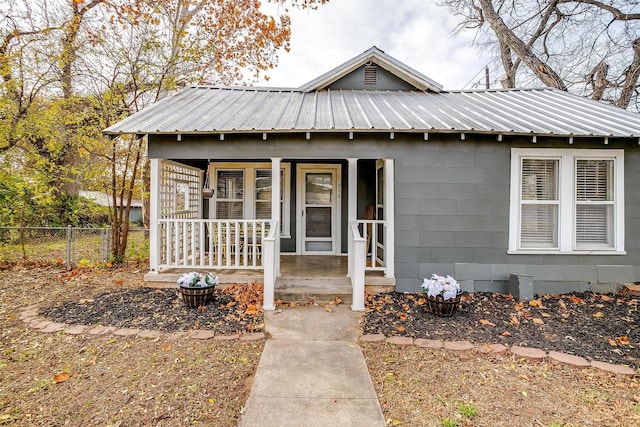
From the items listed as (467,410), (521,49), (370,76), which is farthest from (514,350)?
(521,49)

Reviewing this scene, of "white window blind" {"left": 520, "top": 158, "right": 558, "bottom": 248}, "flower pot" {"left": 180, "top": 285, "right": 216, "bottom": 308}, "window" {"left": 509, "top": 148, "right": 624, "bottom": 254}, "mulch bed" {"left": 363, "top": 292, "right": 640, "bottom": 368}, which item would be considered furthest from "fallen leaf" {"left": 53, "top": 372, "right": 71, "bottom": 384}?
"white window blind" {"left": 520, "top": 158, "right": 558, "bottom": 248}

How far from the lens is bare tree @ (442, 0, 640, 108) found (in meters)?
11.2

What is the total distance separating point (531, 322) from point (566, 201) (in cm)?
233

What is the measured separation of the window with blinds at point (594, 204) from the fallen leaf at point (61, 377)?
6928mm

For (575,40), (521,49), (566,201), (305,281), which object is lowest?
(305,281)

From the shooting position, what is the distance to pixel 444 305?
421 centimetres

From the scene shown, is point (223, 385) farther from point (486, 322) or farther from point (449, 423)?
point (486, 322)

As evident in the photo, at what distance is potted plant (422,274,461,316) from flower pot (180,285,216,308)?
2951 mm

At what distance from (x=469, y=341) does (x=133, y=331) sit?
3796 mm

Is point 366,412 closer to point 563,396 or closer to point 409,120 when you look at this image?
point 563,396

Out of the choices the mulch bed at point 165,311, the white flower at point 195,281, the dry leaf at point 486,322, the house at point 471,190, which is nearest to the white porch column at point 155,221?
the house at point 471,190

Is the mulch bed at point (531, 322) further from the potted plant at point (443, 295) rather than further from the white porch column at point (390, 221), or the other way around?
the white porch column at point (390, 221)

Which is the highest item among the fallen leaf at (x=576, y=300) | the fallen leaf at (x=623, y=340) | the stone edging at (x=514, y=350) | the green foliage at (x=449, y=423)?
the fallen leaf at (x=576, y=300)

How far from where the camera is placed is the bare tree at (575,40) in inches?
440
